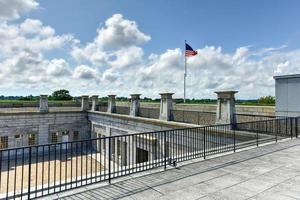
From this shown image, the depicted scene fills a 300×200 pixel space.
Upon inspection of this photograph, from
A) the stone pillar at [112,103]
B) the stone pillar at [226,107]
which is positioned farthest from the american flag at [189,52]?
the stone pillar at [226,107]

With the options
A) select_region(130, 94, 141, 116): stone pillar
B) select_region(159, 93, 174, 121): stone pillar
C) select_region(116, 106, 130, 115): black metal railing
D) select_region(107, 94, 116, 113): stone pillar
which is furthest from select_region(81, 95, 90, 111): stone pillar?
select_region(159, 93, 174, 121): stone pillar

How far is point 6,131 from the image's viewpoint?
82.7 feet

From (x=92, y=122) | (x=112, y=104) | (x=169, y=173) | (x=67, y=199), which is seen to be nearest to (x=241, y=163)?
(x=169, y=173)

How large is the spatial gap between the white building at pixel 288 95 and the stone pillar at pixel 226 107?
3340 mm

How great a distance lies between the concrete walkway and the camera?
511cm

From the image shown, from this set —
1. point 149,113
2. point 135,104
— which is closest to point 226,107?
point 149,113

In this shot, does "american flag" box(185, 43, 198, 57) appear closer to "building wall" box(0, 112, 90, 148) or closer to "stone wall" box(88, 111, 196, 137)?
"stone wall" box(88, 111, 196, 137)

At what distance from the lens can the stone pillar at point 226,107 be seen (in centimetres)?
1120

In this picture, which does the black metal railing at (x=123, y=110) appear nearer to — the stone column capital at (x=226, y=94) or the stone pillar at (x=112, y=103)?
the stone pillar at (x=112, y=103)

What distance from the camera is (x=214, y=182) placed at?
19.2ft

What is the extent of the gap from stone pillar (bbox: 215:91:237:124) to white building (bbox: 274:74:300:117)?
11.0 feet

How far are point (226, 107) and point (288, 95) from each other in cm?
385

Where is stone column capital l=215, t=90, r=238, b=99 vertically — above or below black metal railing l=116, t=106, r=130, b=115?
above

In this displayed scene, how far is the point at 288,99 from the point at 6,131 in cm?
2711
